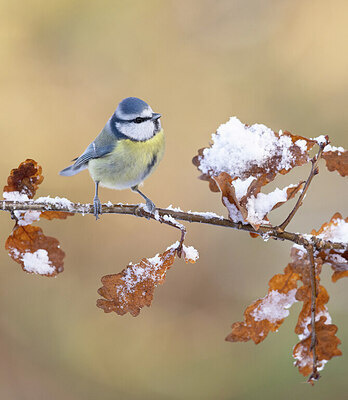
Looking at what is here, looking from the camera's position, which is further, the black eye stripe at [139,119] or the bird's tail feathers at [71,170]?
the bird's tail feathers at [71,170]

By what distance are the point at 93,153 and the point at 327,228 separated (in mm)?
628

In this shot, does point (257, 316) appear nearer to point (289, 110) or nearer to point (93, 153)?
point (93, 153)

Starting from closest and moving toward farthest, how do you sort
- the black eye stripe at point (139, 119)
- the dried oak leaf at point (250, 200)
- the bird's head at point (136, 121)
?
the dried oak leaf at point (250, 200)
the bird's head at point (136, 121)
the black eye stripe at point (139, 119)

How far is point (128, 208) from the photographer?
0.74 m

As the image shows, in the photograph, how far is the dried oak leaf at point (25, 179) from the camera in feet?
2.43

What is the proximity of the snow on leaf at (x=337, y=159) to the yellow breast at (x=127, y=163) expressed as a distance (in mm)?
540

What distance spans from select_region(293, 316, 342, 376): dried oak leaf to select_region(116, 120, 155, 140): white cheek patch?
653mm

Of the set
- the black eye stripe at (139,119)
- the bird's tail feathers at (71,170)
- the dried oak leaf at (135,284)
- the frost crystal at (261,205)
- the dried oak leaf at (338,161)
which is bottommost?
the dried oak leaf at (135,284)

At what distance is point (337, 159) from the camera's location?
729 mm

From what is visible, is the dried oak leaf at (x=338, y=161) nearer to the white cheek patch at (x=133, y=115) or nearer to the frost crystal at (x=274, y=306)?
the frost crystal at (x=274, y=306)

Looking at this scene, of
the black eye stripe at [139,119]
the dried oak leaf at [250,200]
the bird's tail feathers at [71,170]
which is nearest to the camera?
the dried oak leaf at [250,200]

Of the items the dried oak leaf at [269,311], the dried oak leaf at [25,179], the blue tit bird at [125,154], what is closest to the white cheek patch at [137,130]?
the blue tit bird at [125,154]

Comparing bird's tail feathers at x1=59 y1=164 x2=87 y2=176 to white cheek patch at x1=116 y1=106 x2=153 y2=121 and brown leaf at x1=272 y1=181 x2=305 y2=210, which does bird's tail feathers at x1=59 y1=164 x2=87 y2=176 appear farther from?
brown leaf at x1=272 y1=181 x2=305 y2=210

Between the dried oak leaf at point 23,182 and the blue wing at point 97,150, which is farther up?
the blue wing at point 97,150
